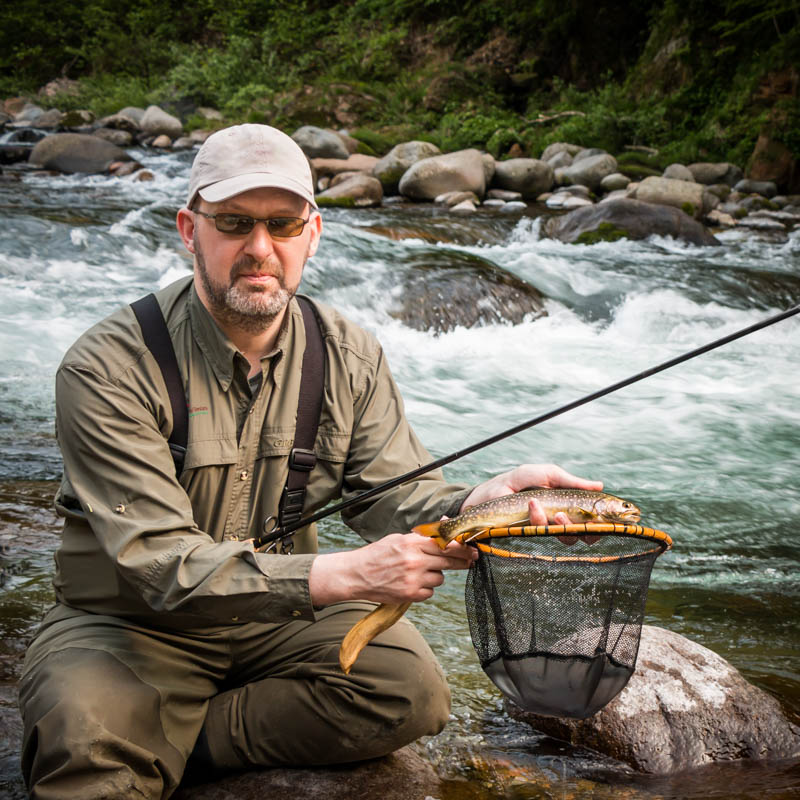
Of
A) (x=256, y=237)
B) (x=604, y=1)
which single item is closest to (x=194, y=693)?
(x=256, y=237)

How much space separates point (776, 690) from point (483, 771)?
1.15 m

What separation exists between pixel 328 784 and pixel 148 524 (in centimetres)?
86

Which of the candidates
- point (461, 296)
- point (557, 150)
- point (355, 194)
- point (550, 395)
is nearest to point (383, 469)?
point (550, 395)

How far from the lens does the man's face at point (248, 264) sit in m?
2.39

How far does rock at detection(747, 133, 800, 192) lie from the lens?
15922mm

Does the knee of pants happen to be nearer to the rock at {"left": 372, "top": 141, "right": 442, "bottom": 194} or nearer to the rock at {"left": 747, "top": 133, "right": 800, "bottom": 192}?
the rock at {"left": 372, "top": 141, "right": 442, "bottom": 194}

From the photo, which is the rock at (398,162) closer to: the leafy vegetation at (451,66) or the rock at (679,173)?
the leafy vegetation at (451,66)

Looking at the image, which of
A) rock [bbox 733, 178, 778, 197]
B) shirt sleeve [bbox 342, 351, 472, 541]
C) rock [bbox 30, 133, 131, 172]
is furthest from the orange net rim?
rock [bbox 30, 133, 131, 172]

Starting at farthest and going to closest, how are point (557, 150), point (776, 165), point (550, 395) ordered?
point (557, 150), point (776, 165), point (550, 395)

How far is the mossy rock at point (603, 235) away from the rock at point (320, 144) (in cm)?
618

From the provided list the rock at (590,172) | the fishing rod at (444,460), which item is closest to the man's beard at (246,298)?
the fishing rod at (444,460)

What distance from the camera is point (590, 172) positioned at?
624 inches

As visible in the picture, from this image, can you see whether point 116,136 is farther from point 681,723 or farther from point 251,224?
point 681,723

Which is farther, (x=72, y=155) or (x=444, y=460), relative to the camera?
(x=72, y=155)
